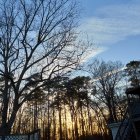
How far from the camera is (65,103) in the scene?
1900 inches

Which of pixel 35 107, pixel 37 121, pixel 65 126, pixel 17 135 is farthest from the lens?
pixel 65 126

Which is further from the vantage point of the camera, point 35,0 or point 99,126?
point 99,126

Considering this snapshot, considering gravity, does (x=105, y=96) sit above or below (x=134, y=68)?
below

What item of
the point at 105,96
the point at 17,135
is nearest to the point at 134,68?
the point at 105,96

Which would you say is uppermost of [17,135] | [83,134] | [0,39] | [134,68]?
[134,68]

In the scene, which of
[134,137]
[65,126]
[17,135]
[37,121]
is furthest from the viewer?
[65,126]

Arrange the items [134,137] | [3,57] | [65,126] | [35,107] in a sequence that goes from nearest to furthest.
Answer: [134,137], [3,57], [35,107], [65,126]

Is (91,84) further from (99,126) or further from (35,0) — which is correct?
(35,0)

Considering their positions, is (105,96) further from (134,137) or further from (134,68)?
(134,137)

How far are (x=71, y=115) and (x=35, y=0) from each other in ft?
A: 108

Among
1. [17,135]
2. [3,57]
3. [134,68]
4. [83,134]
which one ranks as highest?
[134,68]

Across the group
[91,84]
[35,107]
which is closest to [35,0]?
[91,84]

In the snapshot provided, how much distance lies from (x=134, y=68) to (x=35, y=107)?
1831 cm

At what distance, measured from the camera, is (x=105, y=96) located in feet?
142
